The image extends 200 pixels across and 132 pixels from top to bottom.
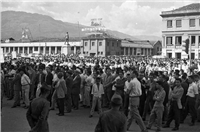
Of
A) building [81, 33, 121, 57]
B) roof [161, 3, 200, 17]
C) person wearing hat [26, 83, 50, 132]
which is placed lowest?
person wearing hat [26, 83, 50, 132]

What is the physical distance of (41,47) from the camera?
307 feet

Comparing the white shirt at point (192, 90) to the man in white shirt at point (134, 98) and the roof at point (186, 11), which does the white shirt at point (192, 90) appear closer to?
the man in white shirt at point (134, 98)

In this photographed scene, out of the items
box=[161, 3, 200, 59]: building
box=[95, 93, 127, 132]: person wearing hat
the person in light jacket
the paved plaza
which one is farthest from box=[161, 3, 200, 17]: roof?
box=[95, 93, 127, 132]: person wearing hat

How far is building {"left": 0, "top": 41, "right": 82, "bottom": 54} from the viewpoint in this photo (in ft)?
280

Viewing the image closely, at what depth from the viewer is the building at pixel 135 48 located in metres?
88.4

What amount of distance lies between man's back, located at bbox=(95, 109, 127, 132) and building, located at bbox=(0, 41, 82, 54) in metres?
78.8

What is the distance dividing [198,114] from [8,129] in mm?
6948

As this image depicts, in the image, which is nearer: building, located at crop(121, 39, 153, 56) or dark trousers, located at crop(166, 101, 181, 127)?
dark trousers, located at crop(166, 101, 181, 127)

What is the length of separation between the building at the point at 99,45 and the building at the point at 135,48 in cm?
559

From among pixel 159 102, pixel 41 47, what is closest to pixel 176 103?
pixel 159 102

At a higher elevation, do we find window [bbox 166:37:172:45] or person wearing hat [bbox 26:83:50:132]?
window [bbox 166:37:172:45]

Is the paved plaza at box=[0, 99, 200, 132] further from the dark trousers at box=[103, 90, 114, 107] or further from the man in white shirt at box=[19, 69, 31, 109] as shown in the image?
the dark trousers at box=[103, 90, 114, 107]

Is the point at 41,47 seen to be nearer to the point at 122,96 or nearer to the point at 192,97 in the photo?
the point at 122,96

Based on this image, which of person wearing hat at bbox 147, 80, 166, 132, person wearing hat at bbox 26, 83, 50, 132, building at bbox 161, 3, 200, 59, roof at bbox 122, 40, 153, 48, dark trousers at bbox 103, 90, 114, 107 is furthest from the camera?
roof at bbox 122, 40, 153, 48
